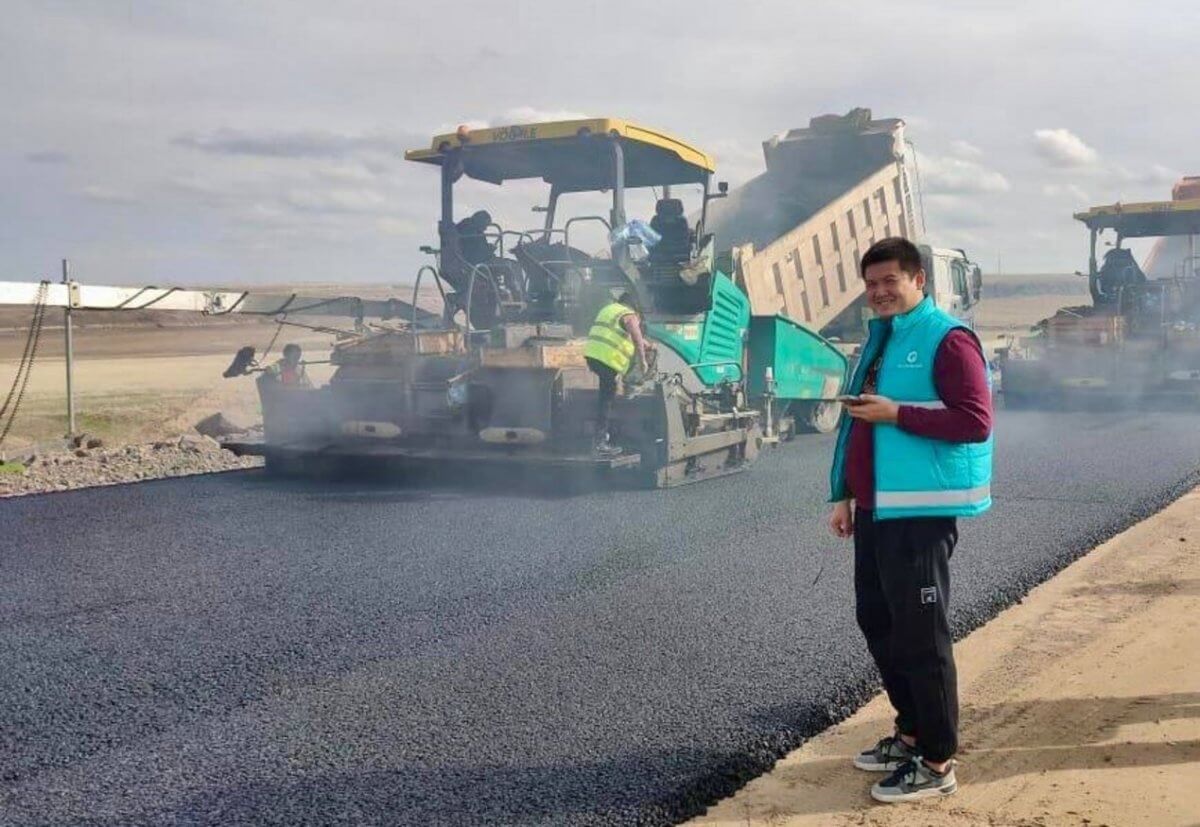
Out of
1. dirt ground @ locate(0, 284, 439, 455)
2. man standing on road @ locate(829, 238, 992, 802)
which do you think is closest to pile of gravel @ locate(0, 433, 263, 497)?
dirt ground @ locate(0, 284, 439, 455)

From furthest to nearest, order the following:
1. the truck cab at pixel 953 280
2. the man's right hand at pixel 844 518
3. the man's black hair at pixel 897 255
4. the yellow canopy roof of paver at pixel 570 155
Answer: the truck cab at pixel 953 280 → the yellow canopy roof of paver at pixel 570 155 → the man's right hand at pixel 844 518 → the man's black hair at pixel 897 255

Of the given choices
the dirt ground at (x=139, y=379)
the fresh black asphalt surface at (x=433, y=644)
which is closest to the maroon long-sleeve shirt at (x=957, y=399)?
the fresh black asphalt surface at (x=433, y=644)

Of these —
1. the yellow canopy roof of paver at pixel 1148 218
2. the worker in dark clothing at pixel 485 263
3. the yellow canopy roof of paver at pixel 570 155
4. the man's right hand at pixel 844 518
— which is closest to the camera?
the man's right hand at pixel 844 518

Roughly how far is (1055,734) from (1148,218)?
13.0 metres

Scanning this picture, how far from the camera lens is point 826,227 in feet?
36.1

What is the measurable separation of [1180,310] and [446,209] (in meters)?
9.78

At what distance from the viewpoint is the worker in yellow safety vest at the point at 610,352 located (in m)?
7.16

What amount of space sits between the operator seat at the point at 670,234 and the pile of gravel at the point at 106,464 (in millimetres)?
3647

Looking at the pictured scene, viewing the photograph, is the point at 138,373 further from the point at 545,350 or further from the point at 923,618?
the point at 923,618

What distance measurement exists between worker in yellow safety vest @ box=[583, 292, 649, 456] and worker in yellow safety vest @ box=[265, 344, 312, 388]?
237 cm

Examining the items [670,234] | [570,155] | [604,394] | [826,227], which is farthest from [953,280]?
[604,394]

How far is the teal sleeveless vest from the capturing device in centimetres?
279

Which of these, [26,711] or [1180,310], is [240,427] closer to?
[26,711]

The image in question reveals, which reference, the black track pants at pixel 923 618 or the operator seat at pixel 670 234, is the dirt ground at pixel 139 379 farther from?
the black track pants at pixel 923 618
